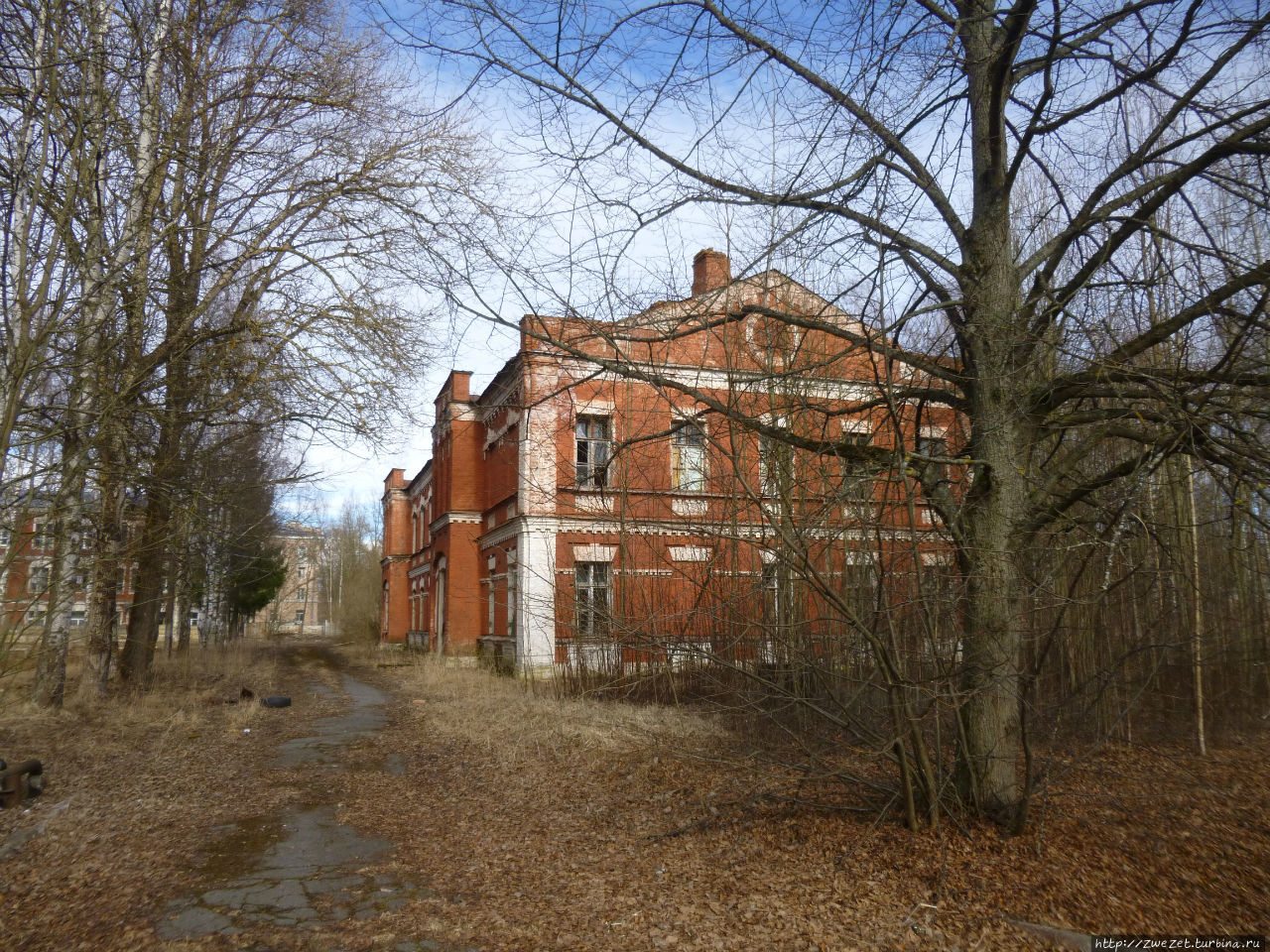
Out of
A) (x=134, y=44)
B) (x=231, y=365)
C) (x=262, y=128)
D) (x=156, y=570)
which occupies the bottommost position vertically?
(x=156, y=570)

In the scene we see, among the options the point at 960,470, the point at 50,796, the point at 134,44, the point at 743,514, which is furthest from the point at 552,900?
the point at 134,44

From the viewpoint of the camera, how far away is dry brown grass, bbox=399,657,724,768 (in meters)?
9.73

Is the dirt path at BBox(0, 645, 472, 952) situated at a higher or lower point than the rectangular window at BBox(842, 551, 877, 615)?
lower

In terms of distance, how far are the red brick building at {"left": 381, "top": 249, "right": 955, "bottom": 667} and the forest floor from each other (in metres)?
1.39

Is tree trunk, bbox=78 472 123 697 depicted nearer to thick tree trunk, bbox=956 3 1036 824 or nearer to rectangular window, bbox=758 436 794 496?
rectangular window, bbox=758 436 794 496

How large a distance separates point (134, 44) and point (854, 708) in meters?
9.71

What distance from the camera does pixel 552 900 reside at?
5.04 m

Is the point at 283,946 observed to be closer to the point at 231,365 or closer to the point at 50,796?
the point at 50,796

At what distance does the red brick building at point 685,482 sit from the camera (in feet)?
19.2

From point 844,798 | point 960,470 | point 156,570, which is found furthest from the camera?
point 156,570

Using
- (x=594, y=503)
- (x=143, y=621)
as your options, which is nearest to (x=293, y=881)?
(x=594, y=503)

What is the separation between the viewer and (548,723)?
11.4 meters

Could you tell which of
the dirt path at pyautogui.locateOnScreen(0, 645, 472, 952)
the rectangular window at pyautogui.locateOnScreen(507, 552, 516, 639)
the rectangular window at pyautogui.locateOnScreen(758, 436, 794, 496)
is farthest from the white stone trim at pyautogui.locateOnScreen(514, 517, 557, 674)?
the rectangular window at pyautogui.locateOnScreen(758, 436, 794, 496)

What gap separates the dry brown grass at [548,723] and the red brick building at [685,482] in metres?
0.82
